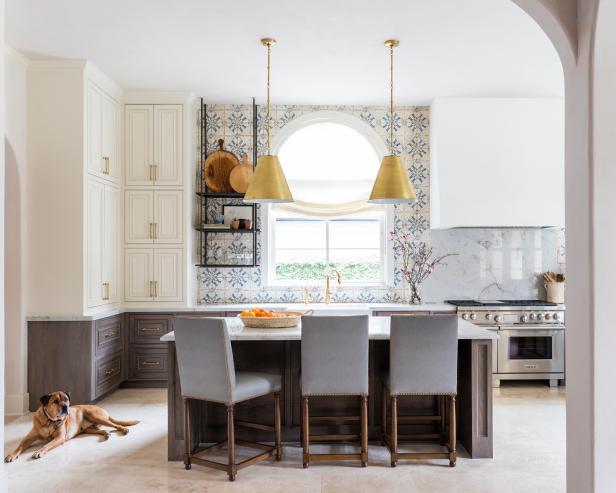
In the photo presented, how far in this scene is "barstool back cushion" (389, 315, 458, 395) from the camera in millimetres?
3219

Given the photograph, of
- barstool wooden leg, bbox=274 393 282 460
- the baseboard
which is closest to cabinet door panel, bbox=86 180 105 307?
the baseboard

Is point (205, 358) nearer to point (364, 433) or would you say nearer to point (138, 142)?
point (364, 433)

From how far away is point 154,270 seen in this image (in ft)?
17.5

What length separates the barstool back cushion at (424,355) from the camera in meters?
3.22

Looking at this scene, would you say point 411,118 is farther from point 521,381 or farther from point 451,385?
point 451,385

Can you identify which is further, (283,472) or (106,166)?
(106,166)

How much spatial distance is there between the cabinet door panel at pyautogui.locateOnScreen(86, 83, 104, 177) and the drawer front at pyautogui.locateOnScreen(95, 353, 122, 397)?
5.39 ft

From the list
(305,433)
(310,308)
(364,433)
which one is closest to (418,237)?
(310,308)

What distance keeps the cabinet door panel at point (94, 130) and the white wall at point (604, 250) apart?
383 centimetres

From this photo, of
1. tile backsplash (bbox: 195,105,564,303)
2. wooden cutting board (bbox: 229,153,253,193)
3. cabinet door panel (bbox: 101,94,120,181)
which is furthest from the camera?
tile backsplash (bbox: 195,105,564,303)

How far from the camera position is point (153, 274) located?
5.33m

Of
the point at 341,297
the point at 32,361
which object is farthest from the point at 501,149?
the point at 32,361

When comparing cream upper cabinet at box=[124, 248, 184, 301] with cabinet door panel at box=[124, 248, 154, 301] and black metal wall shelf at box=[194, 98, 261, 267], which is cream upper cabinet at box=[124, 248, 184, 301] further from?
black metal wall shelf at box=[194, 98, 261, 267]

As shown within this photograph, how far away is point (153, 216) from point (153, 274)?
1.85 ft
